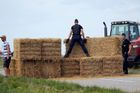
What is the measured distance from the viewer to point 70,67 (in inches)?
1033

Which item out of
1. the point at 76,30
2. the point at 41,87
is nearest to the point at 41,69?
the point at 76,30

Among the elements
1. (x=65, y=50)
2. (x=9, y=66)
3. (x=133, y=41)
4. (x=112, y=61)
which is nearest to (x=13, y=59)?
(x=9, y=66)

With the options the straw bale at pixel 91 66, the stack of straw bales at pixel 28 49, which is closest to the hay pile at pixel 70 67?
the straw bale at pixel 91 66

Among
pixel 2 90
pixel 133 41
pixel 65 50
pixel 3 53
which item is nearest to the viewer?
pixel 2 90

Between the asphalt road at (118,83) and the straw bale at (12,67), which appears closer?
the asphalt road at (118,83)

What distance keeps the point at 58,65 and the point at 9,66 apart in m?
2.19

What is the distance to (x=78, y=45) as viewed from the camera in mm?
27203

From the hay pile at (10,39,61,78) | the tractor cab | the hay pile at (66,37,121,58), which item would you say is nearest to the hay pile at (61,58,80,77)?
the hay pile at (10,39,61,78)

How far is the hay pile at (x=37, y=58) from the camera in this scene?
25.1m

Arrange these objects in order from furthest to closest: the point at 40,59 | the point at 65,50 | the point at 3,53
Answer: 1. the point at 65,50
2. the point at 40,59
3. the point at 3,53

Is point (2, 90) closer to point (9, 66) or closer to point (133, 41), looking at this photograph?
point (9, 66)

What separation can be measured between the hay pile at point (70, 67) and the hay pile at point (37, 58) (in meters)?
0.42

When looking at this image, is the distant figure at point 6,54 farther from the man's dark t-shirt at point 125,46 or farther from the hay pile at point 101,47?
the man's dark t-shirt at point 125,46

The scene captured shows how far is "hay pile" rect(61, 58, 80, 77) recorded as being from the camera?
26.1 metres
